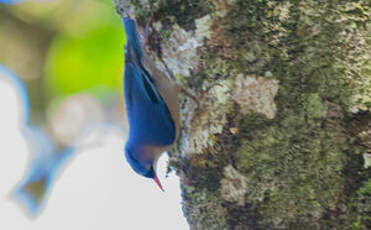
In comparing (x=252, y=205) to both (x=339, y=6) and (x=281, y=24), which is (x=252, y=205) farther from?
(x=339, y=6)

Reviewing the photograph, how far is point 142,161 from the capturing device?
12.2 feet

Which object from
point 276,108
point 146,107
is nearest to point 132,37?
point 146,107

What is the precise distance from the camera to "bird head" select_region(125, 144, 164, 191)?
3.63m

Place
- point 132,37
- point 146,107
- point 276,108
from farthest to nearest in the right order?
point 146,107
point 132,37
point 276,108

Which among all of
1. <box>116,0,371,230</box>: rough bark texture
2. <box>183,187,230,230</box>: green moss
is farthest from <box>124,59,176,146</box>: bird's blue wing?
<box>116,0,371,230</box>: rough bark texture

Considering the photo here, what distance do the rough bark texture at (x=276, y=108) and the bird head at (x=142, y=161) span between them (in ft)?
4.82

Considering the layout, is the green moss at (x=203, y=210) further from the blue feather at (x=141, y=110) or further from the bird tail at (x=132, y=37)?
the bird tail at (x=132, y=37)

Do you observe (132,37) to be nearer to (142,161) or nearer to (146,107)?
(146,107)

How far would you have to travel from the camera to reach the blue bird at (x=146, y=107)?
271 centimetres

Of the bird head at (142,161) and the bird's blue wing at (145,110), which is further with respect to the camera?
the bird head at (142,161)

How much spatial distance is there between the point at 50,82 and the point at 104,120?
0.96 metres

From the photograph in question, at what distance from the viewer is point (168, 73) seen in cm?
239

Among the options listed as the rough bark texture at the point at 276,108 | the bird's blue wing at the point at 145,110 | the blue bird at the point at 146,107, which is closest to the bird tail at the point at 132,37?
the blue bird at the point at 146,107

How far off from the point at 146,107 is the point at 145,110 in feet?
0.11
